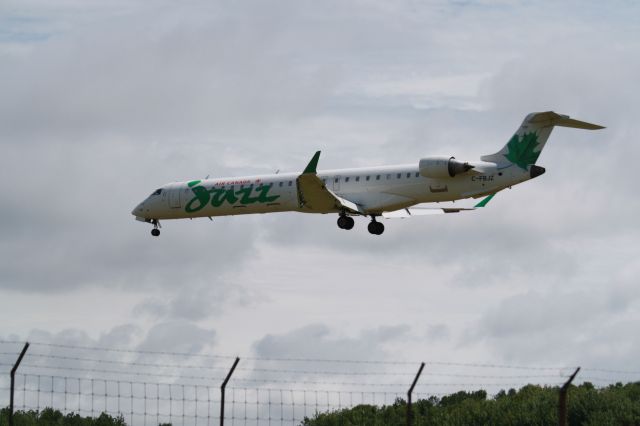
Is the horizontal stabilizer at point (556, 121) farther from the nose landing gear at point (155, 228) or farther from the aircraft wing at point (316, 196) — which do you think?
the nose landing gear at point (155, 228)

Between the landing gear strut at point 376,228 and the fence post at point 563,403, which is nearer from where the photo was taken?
the fence post at point 563,403

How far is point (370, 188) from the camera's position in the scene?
1896 inches

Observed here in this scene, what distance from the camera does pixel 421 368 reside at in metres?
21.5

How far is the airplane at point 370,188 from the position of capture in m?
45.5

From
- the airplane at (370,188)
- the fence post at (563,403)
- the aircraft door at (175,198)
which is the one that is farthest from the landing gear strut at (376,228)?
the fence post at (563,403)

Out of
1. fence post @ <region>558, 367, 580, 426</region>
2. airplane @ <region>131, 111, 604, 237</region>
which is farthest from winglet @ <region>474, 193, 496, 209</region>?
fence post @ <region>558, 367, 580, 426</region>

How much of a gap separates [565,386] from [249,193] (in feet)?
101

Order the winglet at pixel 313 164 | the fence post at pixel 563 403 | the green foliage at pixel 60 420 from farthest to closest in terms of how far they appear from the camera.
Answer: the winglet at pixel 313 164 < the green foliage at pixel 60 420 < the fence post at pixel 563 403

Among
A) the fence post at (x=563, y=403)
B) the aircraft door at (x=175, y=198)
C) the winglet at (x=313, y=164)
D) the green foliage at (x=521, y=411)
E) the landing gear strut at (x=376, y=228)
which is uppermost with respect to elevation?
the aircraft door at (x=175, y=198)

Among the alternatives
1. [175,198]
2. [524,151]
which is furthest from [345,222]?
[175,198]

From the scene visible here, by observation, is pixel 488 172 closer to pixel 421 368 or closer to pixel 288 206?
pixel 288 206

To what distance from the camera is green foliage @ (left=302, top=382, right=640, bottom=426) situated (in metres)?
42.0

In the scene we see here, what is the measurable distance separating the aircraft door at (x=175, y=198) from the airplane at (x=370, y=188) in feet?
0.14

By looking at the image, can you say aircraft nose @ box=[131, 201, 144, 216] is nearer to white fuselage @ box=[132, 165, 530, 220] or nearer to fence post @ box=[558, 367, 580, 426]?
white fuselage @ box=[132, 165, 530, 220]
